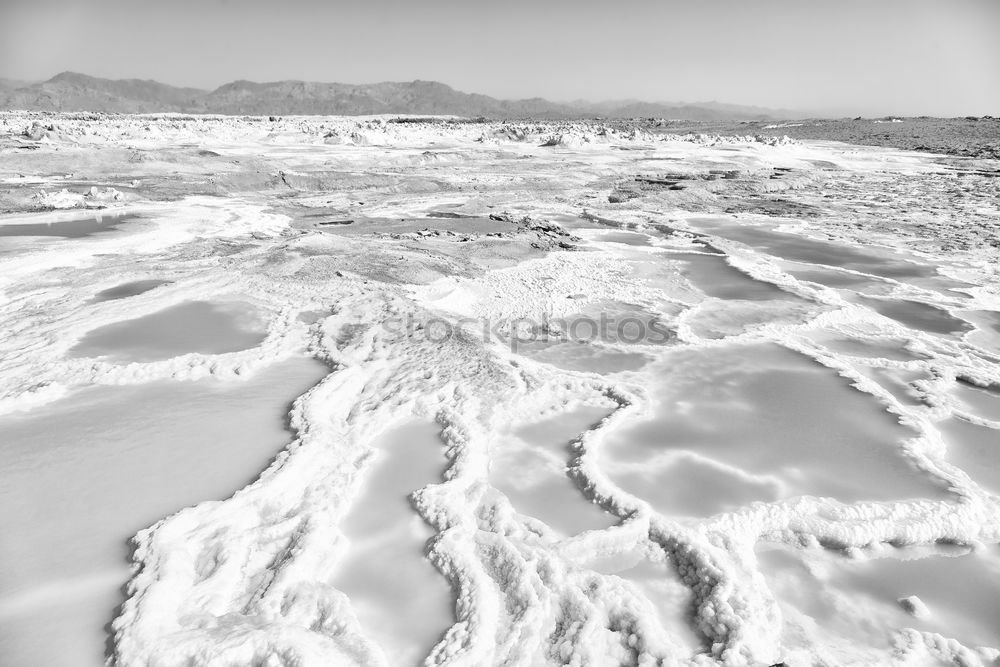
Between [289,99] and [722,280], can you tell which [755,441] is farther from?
[289,99]

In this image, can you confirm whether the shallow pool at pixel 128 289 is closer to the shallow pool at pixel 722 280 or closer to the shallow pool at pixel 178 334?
the shallow pool at pixel 178 334

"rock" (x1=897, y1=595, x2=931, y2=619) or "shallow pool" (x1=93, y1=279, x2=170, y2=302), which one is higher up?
"shallow pool" (x1=93, y1=279, x2=170, y2=302)

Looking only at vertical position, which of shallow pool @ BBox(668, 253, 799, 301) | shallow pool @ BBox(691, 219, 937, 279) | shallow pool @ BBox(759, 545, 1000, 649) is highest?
shallow pool @ BBox(691, 219, 937, 279)

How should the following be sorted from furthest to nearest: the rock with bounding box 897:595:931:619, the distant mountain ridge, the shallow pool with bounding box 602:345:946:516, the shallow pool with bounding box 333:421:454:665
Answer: the distant mountain ridge
the shallow pool with bounding box 602:345:946:516
the rock with bounding box 897:595:931:619
the shallow pool with bounding box 333:421:454:665

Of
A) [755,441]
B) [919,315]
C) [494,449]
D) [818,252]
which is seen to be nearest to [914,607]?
[755,441]

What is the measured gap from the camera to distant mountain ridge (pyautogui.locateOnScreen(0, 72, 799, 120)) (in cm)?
8806

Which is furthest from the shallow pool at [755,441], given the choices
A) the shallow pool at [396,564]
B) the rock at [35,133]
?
the rock at [35,133]

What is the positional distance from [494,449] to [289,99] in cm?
12485

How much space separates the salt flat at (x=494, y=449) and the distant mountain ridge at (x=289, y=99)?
8330cm

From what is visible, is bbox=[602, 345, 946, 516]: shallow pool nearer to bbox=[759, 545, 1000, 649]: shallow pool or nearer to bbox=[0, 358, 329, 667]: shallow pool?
bbox=[759, 545, 1000, 649]: shallow pool

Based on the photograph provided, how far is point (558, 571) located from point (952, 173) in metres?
20.6

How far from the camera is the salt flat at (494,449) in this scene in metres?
2.20

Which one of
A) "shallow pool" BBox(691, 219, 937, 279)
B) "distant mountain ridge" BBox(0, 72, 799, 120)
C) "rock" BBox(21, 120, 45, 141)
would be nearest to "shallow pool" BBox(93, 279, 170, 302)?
"shallow pool" BBox(691, 219, 937, 279)

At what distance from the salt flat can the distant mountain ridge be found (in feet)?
273
